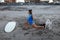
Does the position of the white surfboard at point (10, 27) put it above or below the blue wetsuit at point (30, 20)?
below

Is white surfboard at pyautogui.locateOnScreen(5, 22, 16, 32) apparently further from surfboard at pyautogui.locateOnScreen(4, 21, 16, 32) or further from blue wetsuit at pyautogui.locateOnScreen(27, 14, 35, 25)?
blue wetsuit at pyautogui.locateOnScreen(27, 14, 35, 25)

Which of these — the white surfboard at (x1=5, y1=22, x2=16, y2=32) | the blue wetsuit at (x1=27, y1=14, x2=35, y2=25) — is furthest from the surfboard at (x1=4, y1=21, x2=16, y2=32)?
the blue wetsuit at (x1=27, y1=14, x2=35, y2=25)

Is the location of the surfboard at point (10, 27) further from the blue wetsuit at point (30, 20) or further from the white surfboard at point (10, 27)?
the blue wetsuit at point (30, 20)

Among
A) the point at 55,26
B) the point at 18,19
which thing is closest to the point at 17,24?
the point at 18,19

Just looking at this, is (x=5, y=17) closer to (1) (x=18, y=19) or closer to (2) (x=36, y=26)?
(1) (x=18, y=19)

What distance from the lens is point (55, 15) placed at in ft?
7.89

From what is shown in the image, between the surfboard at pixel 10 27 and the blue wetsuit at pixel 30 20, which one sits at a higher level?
the blue wetsuit at pixel 30 20

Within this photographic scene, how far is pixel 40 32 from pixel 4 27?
1.64ft

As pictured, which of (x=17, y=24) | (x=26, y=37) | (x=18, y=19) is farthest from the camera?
(x=18, y=19)

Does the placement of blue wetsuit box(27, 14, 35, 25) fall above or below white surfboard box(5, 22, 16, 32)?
above

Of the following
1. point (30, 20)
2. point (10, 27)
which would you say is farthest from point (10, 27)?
point (30, 20)

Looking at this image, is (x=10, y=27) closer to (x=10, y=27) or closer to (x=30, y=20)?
(x=10, y=27)

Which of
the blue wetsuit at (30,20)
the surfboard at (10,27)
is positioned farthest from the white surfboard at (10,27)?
the blue wetsuit at (30,20)

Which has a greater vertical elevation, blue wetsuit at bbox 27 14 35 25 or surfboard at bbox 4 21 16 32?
blue wetsuit at bbox 27 14 35 25
